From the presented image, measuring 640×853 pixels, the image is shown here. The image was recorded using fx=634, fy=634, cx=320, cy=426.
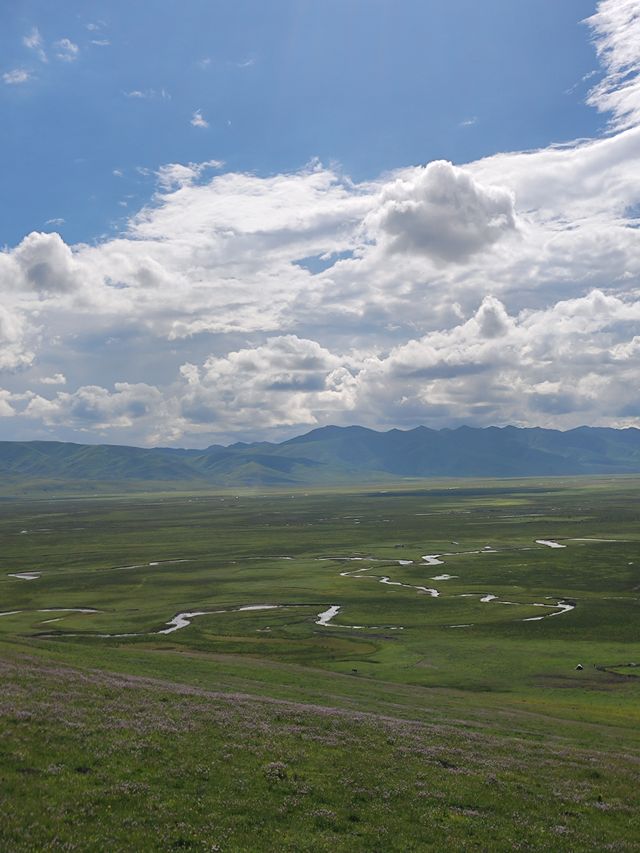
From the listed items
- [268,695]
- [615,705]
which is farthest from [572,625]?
[268,695]

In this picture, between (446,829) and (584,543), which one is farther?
(584,543)

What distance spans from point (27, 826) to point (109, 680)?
2481 centimetres

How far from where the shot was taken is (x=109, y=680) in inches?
1718

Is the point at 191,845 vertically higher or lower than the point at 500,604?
higher

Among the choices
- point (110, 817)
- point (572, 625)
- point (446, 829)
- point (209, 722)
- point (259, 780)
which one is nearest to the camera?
point (110, 817)

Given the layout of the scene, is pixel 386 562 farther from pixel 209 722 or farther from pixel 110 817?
pixel 110 817

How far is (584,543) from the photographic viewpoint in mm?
198125

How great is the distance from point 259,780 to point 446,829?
7.55 meters

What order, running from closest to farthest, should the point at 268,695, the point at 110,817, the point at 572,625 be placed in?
the point at 110,817
the point at 268,695
the point at 572,625

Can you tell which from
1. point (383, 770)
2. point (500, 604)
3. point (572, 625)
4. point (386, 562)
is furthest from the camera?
point (386, 562)

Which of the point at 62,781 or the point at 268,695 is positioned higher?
the point at 62,781

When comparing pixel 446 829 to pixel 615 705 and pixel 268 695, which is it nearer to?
pixel 268 695

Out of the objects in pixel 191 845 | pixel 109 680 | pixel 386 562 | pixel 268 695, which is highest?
pixel 191 845

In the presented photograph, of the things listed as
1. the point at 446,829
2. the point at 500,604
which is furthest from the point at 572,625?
the point at 446,829
